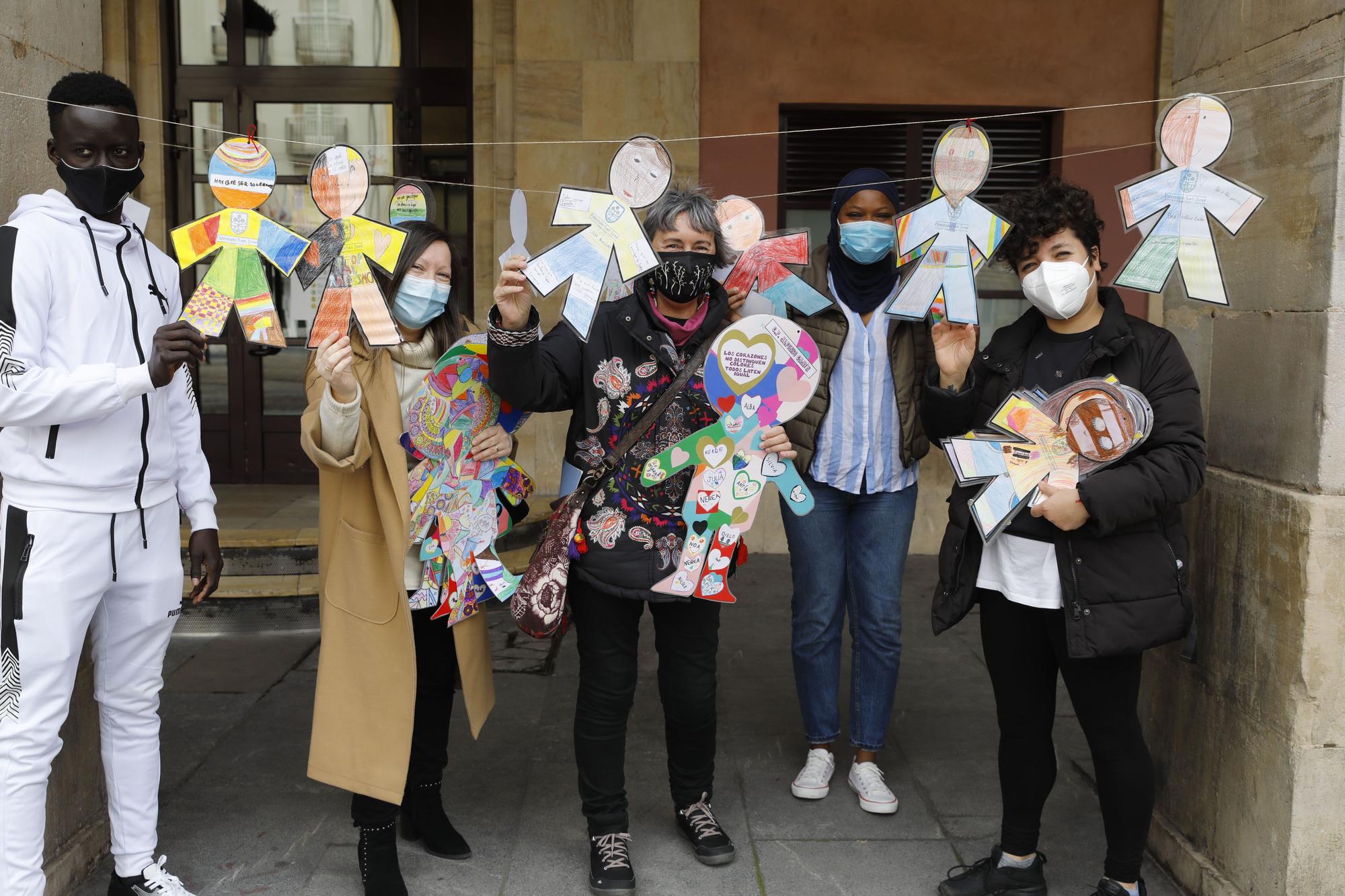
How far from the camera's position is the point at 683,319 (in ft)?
9.75

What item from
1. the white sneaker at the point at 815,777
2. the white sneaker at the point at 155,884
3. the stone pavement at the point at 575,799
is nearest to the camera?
the white sneaker at the point at 155,884

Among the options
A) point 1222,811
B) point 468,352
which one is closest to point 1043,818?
point 1222,811

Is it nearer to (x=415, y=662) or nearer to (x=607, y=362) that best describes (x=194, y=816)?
(x=415, y=662)

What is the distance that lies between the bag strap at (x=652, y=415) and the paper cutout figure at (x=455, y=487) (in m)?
0.29

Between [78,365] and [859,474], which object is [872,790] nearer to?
[859,474]

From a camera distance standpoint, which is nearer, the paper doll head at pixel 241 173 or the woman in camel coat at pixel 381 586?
the paper doll head at pixel 241 173

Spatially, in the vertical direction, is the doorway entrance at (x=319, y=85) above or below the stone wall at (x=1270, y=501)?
above

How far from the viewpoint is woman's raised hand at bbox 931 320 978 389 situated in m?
2.88

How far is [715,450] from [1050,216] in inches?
38.3

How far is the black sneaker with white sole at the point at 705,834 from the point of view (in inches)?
124

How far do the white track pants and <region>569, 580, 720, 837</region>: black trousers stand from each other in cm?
103

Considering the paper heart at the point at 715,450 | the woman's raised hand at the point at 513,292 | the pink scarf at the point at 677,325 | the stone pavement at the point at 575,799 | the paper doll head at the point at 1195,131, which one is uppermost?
the paper doll head at the point at 1195,131

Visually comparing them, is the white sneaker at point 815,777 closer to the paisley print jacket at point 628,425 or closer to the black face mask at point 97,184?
the paisley print jacket at point 628,425

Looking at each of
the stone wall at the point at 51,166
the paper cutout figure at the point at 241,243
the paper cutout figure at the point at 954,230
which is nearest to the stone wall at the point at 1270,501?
the paper cutout figure at the point at 954,230
